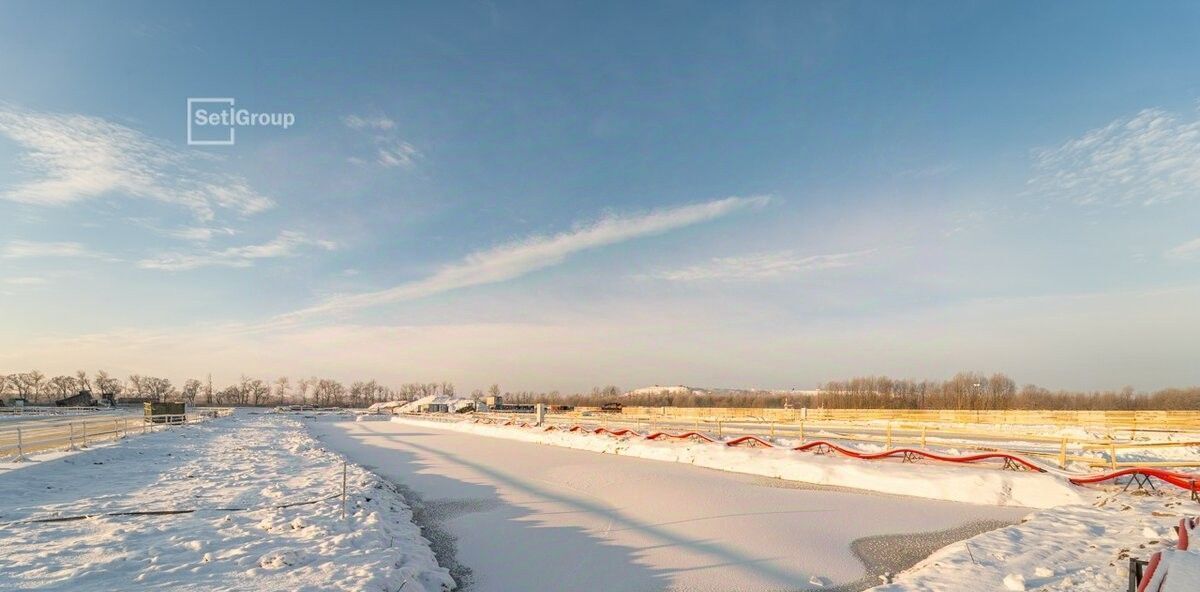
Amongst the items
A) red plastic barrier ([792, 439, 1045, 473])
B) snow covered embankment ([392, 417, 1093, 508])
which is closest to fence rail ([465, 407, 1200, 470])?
red plastic barrier ([792, 439, 1045, 473])

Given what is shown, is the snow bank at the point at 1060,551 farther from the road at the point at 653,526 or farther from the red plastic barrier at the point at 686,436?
the red plastic barrier at the point at 686,436

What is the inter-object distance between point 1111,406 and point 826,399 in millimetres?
39685

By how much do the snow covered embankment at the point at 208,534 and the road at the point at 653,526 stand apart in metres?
1.23

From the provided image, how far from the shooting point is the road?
330 inches

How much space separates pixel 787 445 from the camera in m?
22.4

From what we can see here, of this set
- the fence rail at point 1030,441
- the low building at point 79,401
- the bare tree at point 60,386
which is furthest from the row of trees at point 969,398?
the bare tree at point 60,386

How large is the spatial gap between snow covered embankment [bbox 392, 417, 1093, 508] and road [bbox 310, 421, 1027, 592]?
2.21 ft

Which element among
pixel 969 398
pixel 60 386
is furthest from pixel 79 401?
pixel 969 398

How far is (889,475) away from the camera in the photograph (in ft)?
51.3

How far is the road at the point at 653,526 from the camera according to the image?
27.5 ft

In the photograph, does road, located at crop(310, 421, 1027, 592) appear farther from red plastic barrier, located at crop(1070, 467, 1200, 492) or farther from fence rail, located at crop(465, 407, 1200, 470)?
fence rail, located at crop(465, 407, 1200, 470)

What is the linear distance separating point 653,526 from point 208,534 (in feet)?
26.7

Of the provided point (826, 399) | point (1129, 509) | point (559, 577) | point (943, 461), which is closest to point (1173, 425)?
point (943, 461)

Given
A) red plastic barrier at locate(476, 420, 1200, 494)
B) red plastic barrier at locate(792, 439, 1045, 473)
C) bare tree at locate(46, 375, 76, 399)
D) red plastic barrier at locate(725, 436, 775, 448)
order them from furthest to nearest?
bare tree at locate(46, 375, 76, 399) → red plastic barrier at locate(725, 436, 775, 448) → red plastic barrier at locate(792, 439, 1045, 473) → red plastic barrier at locate(476, 420, 1200, 494)
